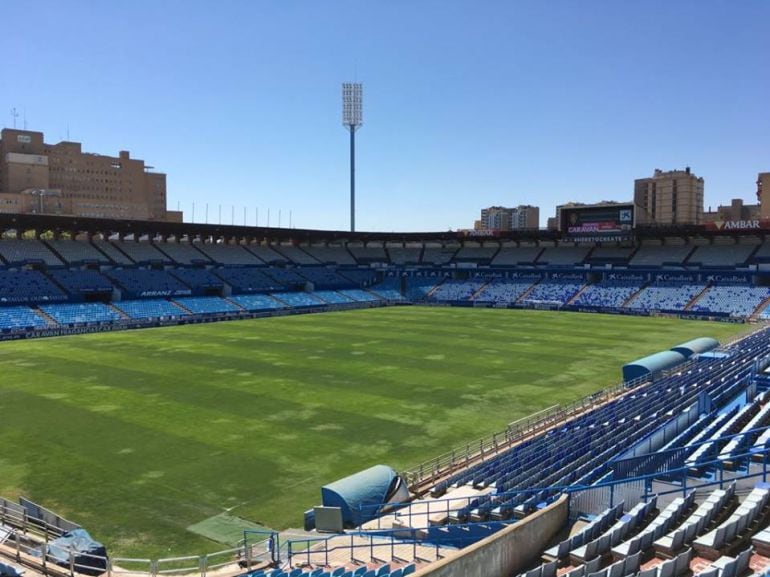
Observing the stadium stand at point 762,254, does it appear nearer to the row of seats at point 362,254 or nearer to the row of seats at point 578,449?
the row of seats at point 362,254

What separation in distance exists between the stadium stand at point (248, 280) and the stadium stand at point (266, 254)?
14.8 feet

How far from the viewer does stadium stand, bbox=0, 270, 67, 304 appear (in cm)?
5453

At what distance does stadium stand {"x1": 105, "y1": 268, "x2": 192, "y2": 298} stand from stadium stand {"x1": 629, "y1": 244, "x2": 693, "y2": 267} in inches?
2108

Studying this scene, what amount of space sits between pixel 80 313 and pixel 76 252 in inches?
517

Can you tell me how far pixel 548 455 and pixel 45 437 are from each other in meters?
18.0

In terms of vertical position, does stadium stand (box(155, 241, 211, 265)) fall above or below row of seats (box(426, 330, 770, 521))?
above

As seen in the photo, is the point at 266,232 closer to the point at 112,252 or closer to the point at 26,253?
the point at 112,252

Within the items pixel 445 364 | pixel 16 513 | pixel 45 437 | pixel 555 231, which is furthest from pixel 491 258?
pixel 16 513

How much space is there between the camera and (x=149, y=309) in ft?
197

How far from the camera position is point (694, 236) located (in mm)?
76188

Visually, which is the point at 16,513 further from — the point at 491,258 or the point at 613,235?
the point at 491,258

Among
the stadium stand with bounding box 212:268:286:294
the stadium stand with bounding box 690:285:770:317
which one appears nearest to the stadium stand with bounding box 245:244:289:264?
the stadium stand with bounding box 212:268:286:294

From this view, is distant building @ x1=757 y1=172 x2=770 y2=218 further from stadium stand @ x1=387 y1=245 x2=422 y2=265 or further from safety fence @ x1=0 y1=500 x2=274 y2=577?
safety fence @ x1=0 y1=500 x2=274 y2=577

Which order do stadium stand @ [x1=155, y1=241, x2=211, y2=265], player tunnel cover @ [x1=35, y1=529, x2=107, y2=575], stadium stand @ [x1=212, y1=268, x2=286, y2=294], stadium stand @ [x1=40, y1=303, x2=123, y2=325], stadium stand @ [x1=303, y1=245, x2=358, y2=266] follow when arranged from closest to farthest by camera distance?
player tunnel cover @ [x1=35, y1=529, x2=107, y2=575] → stadium stand @ [x1=40, y1=303, x2=123, y2=325] → stadium stand @ [x1=212, y1=268, x2=286, y2=294] → stadium stand @ [x1=155, y1=241, x2=211, y2=265] → stadium stand @ [x1=303, y1=245, x2=358, y2=266]
